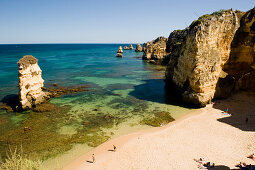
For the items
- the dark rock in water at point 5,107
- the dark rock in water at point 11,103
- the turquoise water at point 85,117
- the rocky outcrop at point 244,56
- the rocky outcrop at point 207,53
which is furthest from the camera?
the dark rock in water at point 11,103

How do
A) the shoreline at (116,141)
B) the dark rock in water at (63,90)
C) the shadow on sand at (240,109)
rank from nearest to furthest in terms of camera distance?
the shoreline at (116,141) < the shadow on sand at (240,109) < the dark rock in water at (63,90)

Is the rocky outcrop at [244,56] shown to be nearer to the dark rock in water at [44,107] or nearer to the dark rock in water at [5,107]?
the dark rock in water at [44,107]

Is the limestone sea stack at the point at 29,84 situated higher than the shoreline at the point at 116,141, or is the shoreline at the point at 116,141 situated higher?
the limestone sea stack at the point at 29,84

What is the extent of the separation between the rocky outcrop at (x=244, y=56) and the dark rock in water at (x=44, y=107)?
2954 centimetres

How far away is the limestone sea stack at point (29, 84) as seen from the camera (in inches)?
933

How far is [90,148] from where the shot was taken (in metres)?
15.8

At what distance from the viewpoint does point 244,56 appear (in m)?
24.2

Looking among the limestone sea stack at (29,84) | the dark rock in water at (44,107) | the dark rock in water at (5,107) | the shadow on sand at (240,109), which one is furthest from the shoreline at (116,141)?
the dark rock in water at (5,107)

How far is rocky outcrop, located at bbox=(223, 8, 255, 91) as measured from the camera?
23.0m

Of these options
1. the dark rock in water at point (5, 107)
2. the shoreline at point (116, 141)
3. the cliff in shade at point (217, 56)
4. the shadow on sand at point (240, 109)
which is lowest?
the shoreline at point (116, 141)

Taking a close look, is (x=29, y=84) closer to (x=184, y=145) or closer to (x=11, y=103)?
(x=11, y=103)

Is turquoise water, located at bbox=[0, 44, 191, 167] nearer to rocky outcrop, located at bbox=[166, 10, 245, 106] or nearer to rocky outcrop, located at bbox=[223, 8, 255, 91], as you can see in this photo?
rocky outcrop, located at bbox=[166, 10, 245, 106]

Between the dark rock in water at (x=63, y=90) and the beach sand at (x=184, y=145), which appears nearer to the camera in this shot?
the beach sand at (x=184, y=145)

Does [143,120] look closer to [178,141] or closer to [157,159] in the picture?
[178,141]
